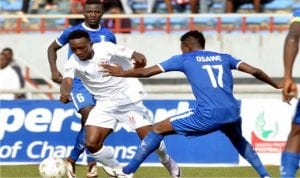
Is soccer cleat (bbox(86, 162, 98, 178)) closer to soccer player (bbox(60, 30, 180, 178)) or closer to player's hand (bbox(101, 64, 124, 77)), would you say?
soccer player (bbox(60, 30, 180, 178))

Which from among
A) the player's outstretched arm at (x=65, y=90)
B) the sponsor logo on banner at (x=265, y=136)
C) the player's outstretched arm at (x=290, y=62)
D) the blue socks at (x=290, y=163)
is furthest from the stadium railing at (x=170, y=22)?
the player's outstretched arm at (x=290, y=62)

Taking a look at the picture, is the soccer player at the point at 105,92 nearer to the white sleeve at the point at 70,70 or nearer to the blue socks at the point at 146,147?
the white sleeve at the point at 70,70

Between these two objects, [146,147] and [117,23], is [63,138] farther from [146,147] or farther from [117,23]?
[117,23]

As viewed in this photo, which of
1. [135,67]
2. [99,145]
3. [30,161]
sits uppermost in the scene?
[135,67]

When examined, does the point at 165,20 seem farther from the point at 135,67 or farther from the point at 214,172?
the point at 135,67

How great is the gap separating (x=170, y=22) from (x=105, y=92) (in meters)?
8.70

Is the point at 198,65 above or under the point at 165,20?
above

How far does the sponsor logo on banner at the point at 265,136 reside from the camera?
51.4ft

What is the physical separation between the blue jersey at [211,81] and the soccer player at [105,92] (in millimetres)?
620

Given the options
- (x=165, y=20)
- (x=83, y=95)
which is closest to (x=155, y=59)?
(x=165, y=20)

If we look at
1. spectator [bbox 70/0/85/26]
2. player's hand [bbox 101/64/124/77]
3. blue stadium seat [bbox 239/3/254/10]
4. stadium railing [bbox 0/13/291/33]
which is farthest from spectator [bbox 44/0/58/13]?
player's hand [bbox 101/64/124/77]

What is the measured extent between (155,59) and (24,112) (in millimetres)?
4816

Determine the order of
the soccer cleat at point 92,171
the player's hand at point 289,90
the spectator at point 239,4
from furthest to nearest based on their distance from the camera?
1. the spectator at point 239,4
2. the soccer cleat at point 92,171
3. the player's hand at point 289,90

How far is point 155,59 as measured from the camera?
2042 cm
